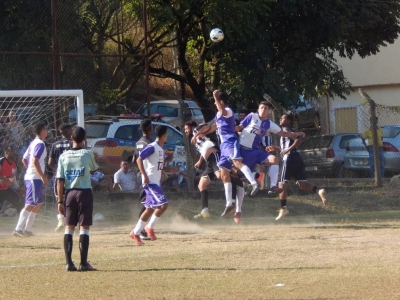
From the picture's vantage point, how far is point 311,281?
8695 millimetres

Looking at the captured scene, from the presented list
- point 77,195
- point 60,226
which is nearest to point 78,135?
point 77,195

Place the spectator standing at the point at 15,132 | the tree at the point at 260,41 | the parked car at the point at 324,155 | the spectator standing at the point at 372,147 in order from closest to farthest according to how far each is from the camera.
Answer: the spectator standing at the point at 15,132
the spectator standing at the point at 372,147
the tree at the point at 260,41
the parked car at the point at 324,155

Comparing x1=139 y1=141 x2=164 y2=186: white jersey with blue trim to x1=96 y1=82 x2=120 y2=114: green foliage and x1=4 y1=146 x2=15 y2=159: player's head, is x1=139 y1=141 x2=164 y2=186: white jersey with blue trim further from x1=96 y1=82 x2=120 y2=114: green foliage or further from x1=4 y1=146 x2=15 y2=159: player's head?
x1=96 y1=82 x2=120 y2=114: green foliage

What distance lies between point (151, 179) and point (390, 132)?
14.4 meters

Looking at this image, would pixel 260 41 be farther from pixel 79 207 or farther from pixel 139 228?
pixel 79 207

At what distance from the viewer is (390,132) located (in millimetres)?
24938

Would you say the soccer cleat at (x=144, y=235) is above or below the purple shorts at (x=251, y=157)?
below

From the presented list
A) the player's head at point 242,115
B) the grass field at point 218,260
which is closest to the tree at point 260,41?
the player's head at point 242,115

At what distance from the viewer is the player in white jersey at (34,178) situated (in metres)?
13.2

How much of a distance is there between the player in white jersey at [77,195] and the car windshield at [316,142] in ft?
50.5

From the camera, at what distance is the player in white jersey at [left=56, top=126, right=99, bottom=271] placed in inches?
379

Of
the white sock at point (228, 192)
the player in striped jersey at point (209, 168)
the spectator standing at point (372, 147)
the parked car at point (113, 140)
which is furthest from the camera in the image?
the spectator standing at point (372, 147)

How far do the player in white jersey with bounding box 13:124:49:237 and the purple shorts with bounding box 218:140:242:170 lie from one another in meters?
3.01

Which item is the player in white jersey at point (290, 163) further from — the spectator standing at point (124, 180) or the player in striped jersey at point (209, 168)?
the spectator standing at point (124, 180)
